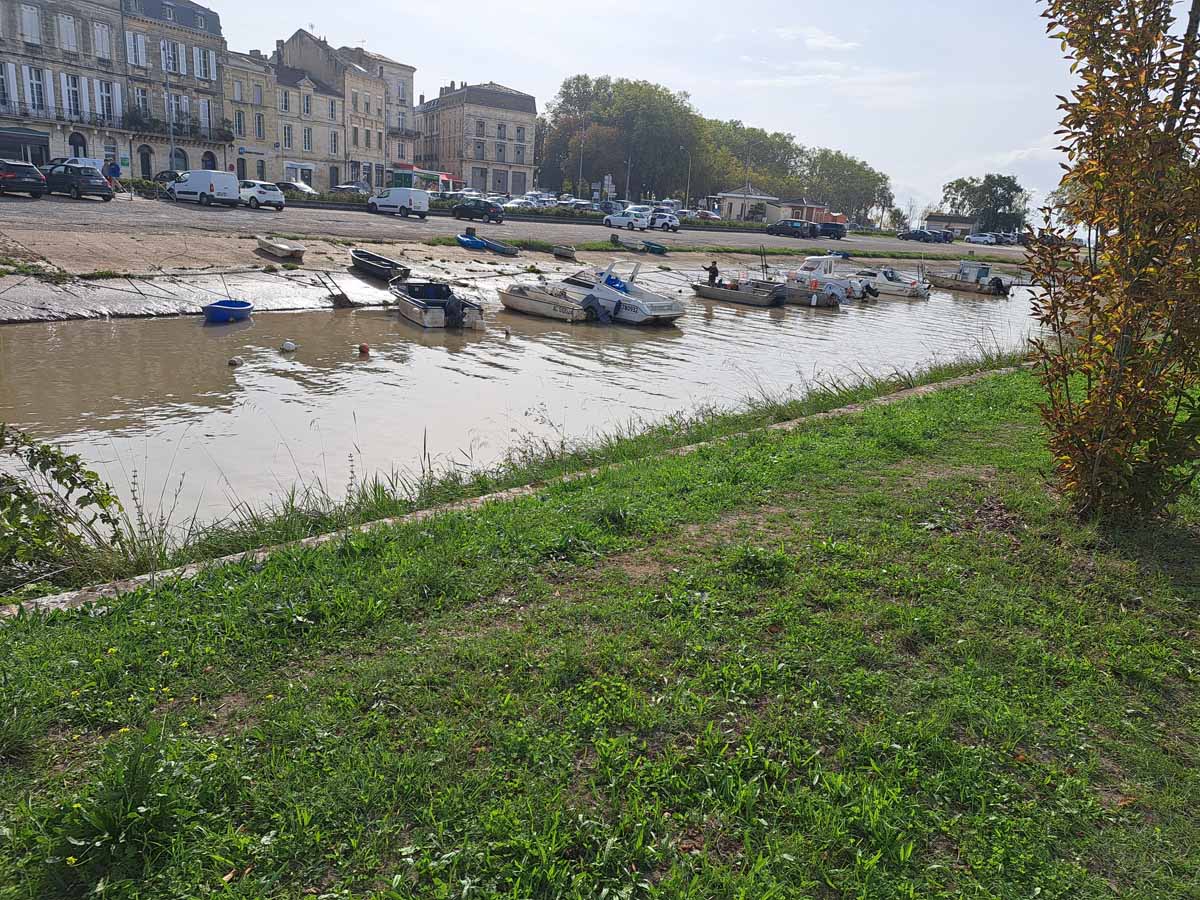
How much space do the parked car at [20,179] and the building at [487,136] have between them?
61719 mm

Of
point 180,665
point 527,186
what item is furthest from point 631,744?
point 527,186

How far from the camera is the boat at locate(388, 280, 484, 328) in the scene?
24.5 meters

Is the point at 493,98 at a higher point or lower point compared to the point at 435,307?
higher

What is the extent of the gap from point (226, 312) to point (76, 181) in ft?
77.6

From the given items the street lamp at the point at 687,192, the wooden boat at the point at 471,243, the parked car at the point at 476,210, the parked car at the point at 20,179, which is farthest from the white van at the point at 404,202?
the street lamp at the point at 687,192

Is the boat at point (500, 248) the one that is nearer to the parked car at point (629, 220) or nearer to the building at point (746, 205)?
the parked car at point (629, 220)

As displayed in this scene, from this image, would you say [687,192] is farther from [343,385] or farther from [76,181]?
[343,385]

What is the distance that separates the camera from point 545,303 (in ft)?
93.6

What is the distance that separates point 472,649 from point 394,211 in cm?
5040

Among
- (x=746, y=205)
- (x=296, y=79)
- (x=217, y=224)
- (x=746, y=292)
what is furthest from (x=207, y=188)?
(x=746, y=205)

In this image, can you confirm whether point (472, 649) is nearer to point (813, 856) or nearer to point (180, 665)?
point (180, 665)

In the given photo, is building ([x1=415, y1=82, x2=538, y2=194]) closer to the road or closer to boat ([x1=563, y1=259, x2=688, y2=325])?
the road

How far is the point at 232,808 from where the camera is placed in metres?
3.50

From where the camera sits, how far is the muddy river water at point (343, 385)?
11.6 metres
